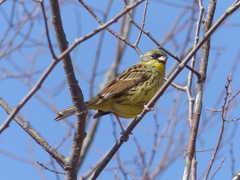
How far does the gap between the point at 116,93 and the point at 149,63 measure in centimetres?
110

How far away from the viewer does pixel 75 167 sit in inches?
156

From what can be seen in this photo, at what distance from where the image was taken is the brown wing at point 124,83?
18.1ft

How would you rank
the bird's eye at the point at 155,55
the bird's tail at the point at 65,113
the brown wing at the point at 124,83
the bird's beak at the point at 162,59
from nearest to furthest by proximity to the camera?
the bird's tail at the point at 65,113, the brown wing at the point at 124,83, the bird's beak at the point at 162,59, the bird's eye at the point at 155,55

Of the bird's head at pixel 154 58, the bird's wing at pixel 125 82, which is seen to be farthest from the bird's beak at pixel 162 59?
the bird's wing at pixel 125 82

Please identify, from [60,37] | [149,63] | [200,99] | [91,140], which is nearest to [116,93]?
[149,63]

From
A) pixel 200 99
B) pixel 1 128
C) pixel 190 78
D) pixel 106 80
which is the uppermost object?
pixel 106 80

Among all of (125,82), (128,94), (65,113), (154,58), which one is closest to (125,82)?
(125,82)

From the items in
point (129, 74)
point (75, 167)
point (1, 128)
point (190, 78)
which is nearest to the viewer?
point (1, 128)

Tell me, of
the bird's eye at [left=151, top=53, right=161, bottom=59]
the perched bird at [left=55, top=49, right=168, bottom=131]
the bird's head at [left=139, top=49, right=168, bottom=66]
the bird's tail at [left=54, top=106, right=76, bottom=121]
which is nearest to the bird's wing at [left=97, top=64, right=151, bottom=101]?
the perched bird at [left=55, top=49, right=168, bottom=131]

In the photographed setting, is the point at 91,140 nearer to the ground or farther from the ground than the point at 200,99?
farther from the ground

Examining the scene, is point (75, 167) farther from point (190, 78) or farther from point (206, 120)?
point (206, 120)

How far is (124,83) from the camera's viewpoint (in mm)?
5922

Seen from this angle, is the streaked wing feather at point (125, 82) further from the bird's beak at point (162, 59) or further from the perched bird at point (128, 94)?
the bird's beak at point (162, 59)

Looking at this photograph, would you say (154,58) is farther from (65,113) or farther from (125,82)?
(65,113)
